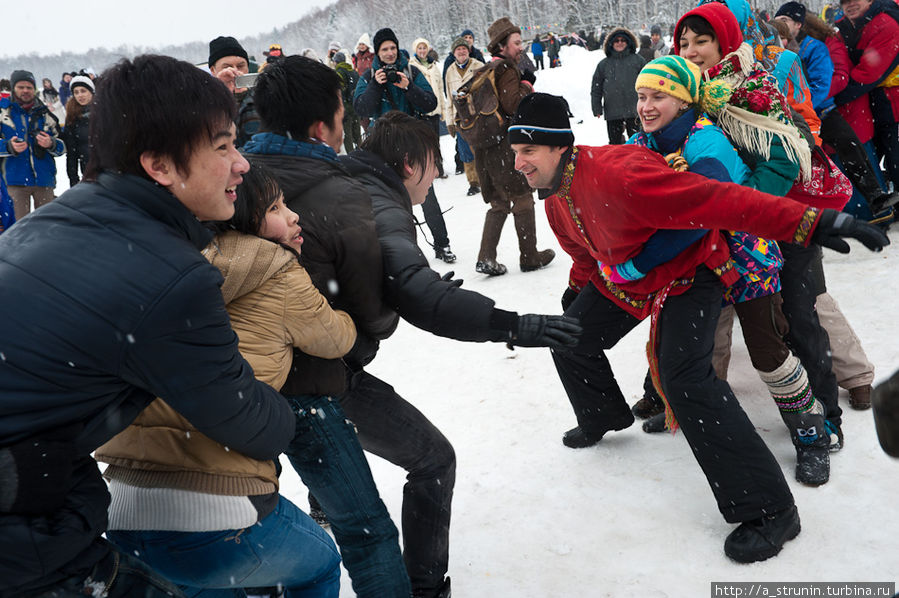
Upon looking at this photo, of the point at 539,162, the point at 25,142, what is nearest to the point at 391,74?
the point at 539,162

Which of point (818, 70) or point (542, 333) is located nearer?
point (542, 333)

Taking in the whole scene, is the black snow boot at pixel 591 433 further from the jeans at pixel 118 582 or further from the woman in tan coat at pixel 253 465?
the jeans at pixel 118 582

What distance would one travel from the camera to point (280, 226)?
1.77 metres

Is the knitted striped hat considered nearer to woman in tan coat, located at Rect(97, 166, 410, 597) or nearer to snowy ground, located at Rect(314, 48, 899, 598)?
snowy ground, located at Rect(314, 48, 899, 598)

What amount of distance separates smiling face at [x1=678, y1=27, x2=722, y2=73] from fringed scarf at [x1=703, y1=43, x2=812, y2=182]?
0.33m

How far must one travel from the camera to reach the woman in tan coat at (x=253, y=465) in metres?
1.52

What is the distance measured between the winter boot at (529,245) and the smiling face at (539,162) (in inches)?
121

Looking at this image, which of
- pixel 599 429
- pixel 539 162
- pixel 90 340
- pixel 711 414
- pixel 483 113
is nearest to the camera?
pixel 90 340

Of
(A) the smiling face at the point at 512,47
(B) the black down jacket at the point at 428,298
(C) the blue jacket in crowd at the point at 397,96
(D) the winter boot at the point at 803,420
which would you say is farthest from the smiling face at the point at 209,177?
(C) the blue jacket in crowd at the point at 397,96

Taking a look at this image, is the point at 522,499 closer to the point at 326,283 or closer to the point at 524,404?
the point at 524,404

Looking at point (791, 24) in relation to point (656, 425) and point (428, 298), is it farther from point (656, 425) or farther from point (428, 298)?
point (428, 298)

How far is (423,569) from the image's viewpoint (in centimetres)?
230

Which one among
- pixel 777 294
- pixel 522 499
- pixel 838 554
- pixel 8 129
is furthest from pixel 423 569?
pixel 8 129

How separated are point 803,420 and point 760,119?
4.19 ft
